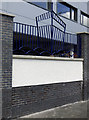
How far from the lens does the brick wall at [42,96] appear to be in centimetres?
525

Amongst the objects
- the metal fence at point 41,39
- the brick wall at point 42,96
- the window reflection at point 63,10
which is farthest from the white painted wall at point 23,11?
the brick wall at point 42,96

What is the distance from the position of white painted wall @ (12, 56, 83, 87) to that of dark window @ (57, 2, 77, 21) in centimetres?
562

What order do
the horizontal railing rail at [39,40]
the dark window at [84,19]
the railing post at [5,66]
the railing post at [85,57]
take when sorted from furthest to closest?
the dark window at [84,19] < the railing post at [85,57] < the horizontal railing rail at [39,40] < the railing post at [5,66]

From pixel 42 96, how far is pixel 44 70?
0.96m

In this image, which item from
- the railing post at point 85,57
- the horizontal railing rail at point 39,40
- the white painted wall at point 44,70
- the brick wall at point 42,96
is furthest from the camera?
the railing post at point 85,57

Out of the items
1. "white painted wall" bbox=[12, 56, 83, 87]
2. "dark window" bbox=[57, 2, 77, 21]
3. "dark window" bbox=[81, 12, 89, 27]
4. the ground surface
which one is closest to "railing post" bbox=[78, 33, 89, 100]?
"white painted wall" bbox=[12, 56, 83, 87]

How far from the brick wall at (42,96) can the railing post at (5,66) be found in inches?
9.7

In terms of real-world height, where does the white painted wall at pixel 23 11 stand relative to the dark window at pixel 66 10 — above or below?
below

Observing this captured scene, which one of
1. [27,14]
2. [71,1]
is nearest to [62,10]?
[71,1]

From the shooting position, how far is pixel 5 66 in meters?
4.92

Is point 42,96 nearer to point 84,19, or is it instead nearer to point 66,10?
point 66,10

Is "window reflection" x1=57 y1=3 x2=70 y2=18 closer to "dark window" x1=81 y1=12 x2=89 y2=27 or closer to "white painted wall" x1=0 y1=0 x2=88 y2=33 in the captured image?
"white painted wall" x1=0 y1=0 x2=88 y2=33

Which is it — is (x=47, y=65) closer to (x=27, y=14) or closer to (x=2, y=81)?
(x=2, y=81)

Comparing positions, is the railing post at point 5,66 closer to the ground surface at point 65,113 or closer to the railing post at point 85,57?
the ground surface at point 65,113
